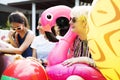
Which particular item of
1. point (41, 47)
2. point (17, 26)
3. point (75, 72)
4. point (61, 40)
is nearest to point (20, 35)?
point (17, 26)

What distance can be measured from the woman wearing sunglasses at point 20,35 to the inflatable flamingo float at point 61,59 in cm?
32

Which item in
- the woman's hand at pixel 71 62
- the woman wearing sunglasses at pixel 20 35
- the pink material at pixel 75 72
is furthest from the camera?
the woman wearing sunglasses at pixel 20 35

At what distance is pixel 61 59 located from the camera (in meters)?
2.71

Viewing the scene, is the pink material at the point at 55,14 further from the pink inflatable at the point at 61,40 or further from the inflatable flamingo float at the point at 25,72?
the inflatable flamingo float at the point at 25,72

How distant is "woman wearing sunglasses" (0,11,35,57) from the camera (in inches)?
131

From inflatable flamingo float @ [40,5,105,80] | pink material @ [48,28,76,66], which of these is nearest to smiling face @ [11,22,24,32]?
inflatable flamingo float @ [40,5,105,80]

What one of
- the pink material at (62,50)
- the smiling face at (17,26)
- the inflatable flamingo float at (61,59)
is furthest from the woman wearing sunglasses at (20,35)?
the pink material at (62,50)

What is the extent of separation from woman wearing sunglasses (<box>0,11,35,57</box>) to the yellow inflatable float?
1249 millimetres

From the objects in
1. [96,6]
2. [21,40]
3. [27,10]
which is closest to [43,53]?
[21,40]

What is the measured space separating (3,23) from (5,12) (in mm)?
1007

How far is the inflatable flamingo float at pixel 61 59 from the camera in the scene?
237 centimetres

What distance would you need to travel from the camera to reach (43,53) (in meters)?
3.77

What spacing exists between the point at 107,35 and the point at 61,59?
0.82m

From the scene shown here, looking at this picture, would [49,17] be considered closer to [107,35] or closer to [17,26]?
[17,26]
